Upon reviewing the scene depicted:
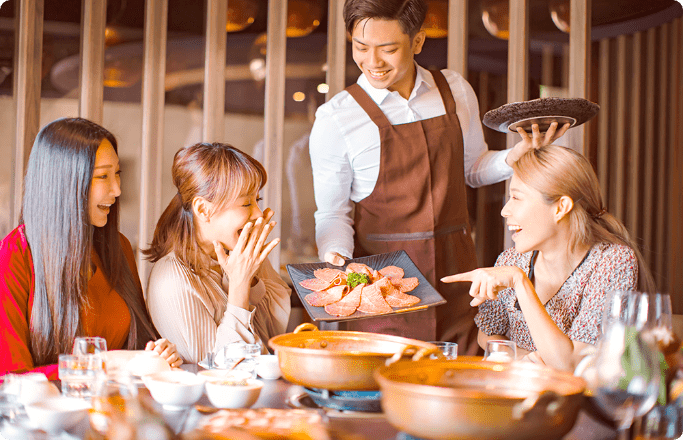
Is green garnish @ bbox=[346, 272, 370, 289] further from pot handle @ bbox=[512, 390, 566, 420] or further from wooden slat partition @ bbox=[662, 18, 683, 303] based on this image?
wooden slat partition @ bbox=[662, 18, 683, 303]

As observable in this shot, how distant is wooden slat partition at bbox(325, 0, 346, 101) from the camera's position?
3.29 m

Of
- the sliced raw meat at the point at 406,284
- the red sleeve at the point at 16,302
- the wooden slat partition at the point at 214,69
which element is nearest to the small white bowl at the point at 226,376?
the red sleeve at the point at 16,302

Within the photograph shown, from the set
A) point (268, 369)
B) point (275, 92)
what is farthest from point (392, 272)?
point (275, 92)

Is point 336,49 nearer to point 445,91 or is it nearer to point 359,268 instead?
point 445,91

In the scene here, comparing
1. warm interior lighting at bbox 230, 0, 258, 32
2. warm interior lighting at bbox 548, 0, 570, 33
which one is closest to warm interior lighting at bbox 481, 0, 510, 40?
warm interior lighting at bbox 548, 0, 570, 33

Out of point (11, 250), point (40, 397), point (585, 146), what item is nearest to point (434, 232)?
point (585, 146)

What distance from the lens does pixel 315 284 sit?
2127 mm

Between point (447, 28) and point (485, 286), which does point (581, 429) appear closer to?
point (485, 286)

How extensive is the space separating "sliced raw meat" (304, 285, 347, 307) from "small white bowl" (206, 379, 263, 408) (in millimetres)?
819

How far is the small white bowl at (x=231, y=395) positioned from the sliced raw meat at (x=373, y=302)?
0.85m

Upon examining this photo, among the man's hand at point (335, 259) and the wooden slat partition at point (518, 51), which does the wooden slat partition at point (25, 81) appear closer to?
the man's hand at point (335, 259)

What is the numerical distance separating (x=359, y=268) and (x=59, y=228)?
3.33ft

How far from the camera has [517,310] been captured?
2.06m

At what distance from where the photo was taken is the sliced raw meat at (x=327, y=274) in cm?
215
